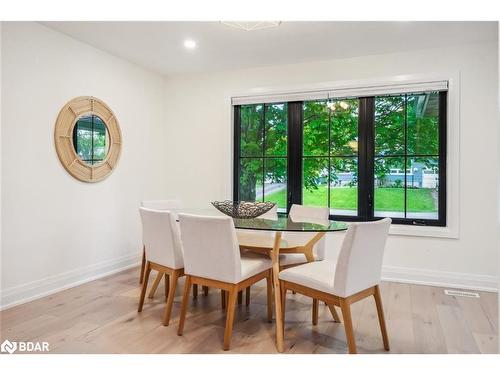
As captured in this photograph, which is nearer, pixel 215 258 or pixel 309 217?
pixel 215 258


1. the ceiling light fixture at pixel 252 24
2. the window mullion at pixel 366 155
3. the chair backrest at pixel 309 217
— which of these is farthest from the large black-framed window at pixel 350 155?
the ceiling light fixture at pixel 252 24

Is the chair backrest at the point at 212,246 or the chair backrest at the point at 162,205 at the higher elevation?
the chair backrest at the point at 162,205

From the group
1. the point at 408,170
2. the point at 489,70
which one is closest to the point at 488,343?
the point at 408,170

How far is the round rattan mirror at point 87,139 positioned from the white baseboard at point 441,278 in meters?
3.23

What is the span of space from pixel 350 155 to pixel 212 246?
7.70 feet

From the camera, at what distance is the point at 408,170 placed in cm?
383

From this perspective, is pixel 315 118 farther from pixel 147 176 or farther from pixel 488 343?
pixel 488 343

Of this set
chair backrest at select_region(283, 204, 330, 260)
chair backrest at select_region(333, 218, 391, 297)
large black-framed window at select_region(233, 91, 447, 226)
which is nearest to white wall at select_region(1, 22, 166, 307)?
large black-framed window at select_region(233, 91, 447, 226)

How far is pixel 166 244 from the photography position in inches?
105

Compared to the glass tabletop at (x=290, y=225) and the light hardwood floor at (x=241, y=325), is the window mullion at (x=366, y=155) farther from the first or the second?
the glass tabletop at (x=290, y=225)

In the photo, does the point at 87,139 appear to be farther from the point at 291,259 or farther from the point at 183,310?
the point at 291,259

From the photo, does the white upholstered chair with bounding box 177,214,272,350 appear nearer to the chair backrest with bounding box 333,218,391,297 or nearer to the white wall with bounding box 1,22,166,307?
the chair backrest with bounding box 333,218,391,297

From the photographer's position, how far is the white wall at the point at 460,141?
3451 millimetres

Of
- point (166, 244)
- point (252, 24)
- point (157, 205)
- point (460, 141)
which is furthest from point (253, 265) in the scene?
point (460, 141)
